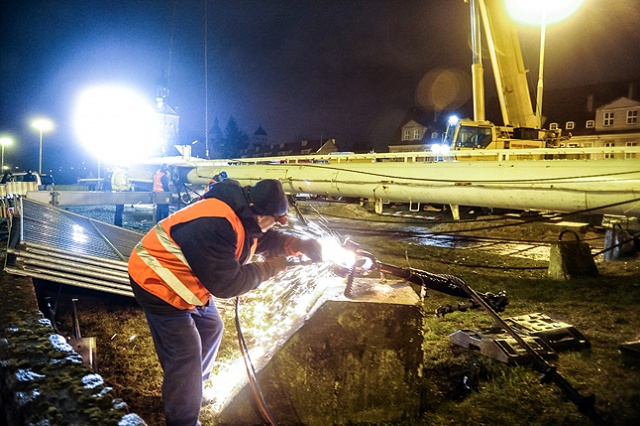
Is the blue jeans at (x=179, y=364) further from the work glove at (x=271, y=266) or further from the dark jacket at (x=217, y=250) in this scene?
the work glove at (x=271, y=266)

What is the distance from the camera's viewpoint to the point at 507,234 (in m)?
13.8

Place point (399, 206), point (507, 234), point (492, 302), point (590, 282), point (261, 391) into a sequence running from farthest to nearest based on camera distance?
1. point (399, 206)
2. point (507, 234)
3. point (590, 282)
4. point (492, 302)
5. point (261, 391)

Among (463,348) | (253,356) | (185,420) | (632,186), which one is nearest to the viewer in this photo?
(185,420)

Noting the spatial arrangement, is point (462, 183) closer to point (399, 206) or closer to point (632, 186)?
point (632, 186)

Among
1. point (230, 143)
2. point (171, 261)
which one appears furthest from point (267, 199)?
point (230, 143)

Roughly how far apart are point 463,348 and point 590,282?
13.5 feet

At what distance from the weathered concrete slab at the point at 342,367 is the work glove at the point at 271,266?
0.42 m

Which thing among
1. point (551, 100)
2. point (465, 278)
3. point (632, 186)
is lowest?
point (465, 278)

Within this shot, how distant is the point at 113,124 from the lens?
21.0m

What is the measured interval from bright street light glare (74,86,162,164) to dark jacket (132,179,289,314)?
17.3 metres

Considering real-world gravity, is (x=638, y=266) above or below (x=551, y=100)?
below

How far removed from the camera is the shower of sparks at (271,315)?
3.17m

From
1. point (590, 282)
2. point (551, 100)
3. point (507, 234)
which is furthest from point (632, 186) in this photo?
point (551, 100)

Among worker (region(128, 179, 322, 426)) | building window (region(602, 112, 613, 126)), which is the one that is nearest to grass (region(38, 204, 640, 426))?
worker (region(128, 179, 322, 426))
